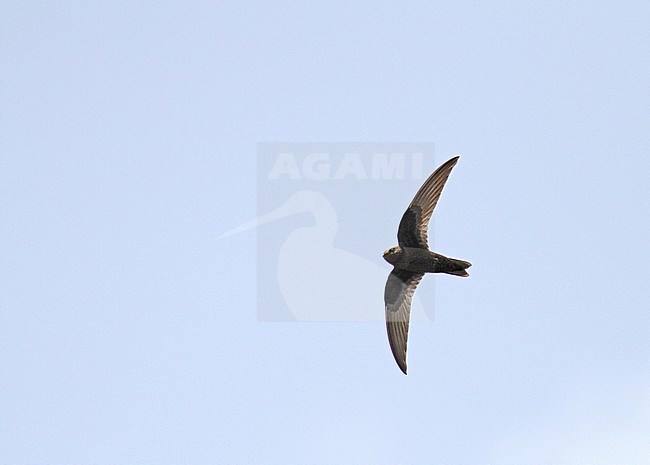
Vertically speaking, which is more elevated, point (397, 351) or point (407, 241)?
point (407, 241)

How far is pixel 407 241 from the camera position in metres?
20.4

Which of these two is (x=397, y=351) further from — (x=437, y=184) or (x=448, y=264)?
(x=437, y=184)

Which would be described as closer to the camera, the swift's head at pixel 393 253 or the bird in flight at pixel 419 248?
the bird in flight at pixel 419 248

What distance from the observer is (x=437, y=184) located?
20328mm

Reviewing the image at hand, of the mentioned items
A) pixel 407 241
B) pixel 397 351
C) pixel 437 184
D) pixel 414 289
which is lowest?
pixel 397 351

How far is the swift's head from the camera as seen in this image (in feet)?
66.7

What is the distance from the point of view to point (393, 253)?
66.7ft

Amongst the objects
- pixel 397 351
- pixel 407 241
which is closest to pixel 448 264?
pixel 407 241

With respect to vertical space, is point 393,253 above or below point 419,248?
below

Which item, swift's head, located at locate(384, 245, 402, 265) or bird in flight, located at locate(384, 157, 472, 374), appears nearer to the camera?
bird in flight, located at locate(384, 157, 472, 374)

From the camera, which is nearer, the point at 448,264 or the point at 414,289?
the point at 448,264

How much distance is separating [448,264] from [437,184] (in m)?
2.41

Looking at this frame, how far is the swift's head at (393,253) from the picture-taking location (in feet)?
66.7

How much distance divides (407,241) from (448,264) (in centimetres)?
141
